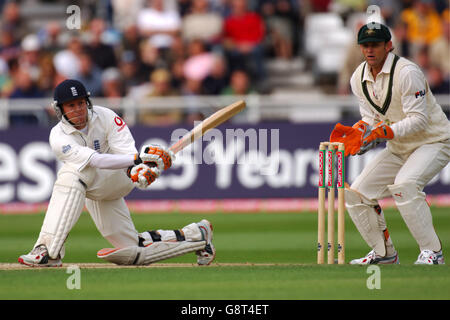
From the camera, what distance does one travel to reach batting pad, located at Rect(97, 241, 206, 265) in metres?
6.63

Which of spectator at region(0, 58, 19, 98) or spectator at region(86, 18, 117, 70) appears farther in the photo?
spectator at region(86, 18, 117, 70)

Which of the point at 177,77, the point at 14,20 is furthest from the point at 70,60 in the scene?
the point at 14,20

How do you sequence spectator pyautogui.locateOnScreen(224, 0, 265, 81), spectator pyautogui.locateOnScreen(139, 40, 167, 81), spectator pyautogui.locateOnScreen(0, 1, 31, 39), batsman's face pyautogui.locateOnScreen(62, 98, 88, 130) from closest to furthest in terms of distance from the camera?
batsman's face pyautogui.locateOnScreen(62, 98, 88, 130) < spectator pyautogui.locateOnScreen(139, 40, 167, 81) < spectator pyautogui.locateOnScreen(224, 0, 265, 81) < spectator pyautogui.locateOnScreen(0, 1, 31, 39)

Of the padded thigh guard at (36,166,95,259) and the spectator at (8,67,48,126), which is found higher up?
the spectator at (8,67,48,126)

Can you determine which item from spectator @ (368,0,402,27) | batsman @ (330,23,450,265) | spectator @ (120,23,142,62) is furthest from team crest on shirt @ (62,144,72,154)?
spectator @ (368,0,402,27)

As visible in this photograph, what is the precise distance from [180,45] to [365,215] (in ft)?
23.9

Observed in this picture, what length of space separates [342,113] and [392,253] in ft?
19.1

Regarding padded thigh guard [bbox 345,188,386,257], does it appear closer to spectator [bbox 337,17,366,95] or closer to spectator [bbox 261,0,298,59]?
spectator [bbox 337,17,366,95]

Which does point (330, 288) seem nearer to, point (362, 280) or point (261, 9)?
point (362, 280)

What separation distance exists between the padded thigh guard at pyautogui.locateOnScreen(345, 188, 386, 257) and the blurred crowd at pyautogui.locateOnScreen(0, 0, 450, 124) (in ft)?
19.5

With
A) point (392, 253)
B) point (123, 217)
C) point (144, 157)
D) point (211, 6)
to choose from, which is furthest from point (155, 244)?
point (211, 6)

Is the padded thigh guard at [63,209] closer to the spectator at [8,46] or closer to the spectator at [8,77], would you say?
the spectator at [8,77]

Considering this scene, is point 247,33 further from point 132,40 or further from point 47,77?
point 47,77

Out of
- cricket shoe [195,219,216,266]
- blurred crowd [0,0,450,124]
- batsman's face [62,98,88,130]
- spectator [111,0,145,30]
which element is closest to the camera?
batsman's face [62,98,88,130]
